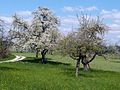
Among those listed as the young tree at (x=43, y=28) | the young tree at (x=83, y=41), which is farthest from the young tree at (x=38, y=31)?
the young tree at (x=83, y=41)

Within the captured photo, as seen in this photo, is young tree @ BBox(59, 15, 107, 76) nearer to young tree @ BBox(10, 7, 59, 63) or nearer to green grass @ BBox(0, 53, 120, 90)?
green grass @ BBox(0, 53, 120, 90)

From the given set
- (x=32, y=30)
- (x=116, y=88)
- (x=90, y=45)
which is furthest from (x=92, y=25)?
(x=32, y=30)

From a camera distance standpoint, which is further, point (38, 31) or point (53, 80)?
point (38, 31)

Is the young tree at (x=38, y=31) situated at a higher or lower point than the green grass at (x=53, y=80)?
higher

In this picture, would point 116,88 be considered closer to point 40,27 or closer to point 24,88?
point 24,88

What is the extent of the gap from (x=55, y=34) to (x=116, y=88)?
59570 millimetres

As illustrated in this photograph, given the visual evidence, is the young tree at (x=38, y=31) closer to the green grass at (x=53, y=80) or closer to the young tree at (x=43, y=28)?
the young tree at (x=43, y=28)

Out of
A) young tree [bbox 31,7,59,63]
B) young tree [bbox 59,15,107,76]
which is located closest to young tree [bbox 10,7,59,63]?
young tree [bbox 31,7,59,63]

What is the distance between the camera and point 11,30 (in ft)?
305

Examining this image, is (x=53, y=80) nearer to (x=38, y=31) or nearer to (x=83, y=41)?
(x=83, y=41)

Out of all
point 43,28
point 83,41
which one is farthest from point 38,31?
point 83,41

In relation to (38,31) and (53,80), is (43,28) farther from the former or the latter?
(53,80)

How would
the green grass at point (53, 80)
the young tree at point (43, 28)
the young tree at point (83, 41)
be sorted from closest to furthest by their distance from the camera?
the green grass at point (53, 80)
the young tree at point (83, 41)
the young tree at point (43, 28)

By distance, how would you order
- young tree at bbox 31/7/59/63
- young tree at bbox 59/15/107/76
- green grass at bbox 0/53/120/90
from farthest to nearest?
young tree at bbox 31/7/59/63 → young tree at bbox 59/15/107/76 → green grass at bbox 0/53/120/90
